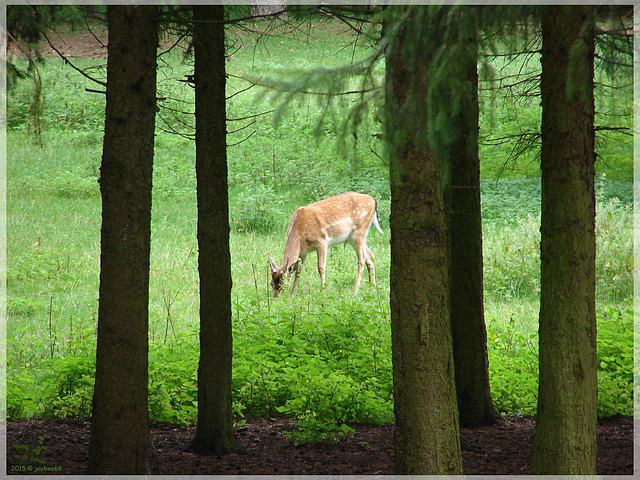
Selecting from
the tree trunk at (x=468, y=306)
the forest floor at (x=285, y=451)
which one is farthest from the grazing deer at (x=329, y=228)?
the forest floor at (x=285, y=451)

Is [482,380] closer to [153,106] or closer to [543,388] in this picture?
[543,388]

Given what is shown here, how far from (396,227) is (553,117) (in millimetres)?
975

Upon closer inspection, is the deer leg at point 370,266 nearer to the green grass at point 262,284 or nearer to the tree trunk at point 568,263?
the green grass at point 262,284

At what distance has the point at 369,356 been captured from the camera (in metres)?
5.86

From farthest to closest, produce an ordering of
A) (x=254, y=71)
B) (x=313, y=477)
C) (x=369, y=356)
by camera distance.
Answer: (x=254, y=71), (x=369, y=356), (x=313, y=477)

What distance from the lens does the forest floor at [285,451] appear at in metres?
4.04

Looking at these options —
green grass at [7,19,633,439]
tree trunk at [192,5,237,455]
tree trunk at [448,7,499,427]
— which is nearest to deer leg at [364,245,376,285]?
green grass at [7,19,633,439]

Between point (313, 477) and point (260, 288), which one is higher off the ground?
point (260, 288)

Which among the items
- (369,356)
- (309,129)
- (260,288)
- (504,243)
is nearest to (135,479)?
(369,356)

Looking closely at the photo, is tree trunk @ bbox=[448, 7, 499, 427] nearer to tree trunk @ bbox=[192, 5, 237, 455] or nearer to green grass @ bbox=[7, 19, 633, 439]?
green grass @ bbox=[7, 19, 633, 439]

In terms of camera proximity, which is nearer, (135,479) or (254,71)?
(135,479)

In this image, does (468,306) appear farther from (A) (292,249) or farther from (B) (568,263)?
(A) (292,249)

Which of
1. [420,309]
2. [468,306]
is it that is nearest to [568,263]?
[420,309]

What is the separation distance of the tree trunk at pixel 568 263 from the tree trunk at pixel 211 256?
7.37ft
